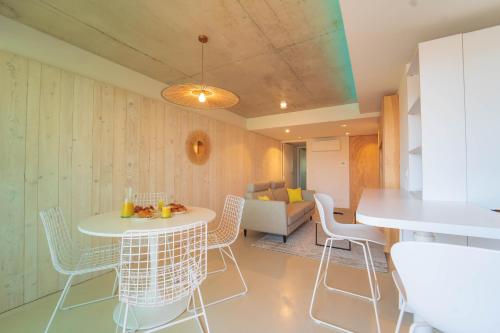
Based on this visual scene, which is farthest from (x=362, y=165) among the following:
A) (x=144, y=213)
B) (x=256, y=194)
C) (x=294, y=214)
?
(x=144, y=213)

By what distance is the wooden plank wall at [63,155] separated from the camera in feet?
5.84

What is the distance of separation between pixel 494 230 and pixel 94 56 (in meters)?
3.48

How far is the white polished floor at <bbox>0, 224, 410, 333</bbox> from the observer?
1.56 metres

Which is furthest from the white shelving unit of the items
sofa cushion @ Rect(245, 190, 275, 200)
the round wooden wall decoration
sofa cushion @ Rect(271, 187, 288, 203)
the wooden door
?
the wooden door

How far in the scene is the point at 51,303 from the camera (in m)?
1.85

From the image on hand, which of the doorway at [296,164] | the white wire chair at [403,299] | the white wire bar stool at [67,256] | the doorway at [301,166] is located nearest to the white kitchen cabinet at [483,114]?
the white wire chair at [403,299]

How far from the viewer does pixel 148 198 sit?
8.99ft

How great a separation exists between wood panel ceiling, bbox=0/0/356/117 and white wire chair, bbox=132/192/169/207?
1.68 m

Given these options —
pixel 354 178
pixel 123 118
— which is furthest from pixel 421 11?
pixel 354 178

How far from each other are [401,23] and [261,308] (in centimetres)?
256

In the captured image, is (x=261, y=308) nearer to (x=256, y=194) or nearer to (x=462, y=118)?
(x=462, y=118)

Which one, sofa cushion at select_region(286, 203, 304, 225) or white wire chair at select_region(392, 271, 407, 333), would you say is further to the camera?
sofa cushion at select_region(286, 203, 304, 225)

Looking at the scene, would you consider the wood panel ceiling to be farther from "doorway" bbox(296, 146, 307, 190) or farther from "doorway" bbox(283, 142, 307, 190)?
"doorway" bbox(296, 146, 307, 190)

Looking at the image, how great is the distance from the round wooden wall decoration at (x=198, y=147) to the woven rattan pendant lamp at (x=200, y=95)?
1.47 m
